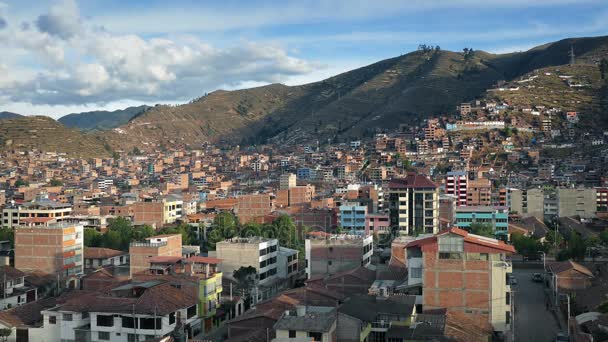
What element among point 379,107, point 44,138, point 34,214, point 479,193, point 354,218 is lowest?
point 354,218

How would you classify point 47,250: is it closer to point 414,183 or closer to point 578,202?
point 414,183

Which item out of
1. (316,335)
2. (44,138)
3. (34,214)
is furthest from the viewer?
(44,138)

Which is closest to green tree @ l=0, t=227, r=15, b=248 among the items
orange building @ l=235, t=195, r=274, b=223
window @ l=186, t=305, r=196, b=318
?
orange building @ l=235, t=195, r=274, b=223

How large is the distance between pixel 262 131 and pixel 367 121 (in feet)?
137

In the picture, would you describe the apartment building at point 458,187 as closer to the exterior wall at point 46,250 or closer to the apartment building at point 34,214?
the apartment building at point 34,214

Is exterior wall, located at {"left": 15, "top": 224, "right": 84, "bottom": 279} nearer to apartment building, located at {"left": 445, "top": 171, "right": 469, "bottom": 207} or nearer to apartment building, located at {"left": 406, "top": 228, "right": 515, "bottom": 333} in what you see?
apartment building, located at {"left": 406, "top": 228, "right": 515, "bottom": 333}

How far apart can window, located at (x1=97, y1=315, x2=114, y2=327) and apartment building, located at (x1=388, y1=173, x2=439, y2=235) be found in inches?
1119

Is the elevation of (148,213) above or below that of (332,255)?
above

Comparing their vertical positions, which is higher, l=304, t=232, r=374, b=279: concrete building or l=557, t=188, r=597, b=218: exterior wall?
l=557, t=188, r=597, b=218: exterior wall

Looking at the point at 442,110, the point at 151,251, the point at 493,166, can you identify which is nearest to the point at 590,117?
the point at 493,166

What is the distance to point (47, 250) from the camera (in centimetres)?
3925

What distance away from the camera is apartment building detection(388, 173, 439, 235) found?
164 ft

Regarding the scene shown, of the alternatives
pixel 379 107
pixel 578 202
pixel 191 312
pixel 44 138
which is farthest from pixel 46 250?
pixel 379 107

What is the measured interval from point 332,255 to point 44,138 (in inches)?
4340
